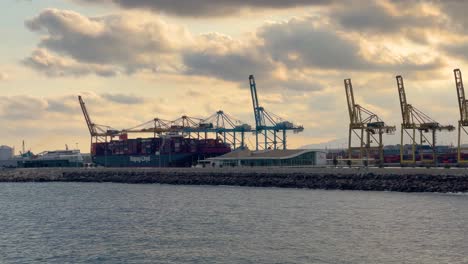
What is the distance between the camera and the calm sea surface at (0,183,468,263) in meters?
48.2

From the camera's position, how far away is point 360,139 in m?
156

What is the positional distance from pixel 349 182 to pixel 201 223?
4510 centimetres

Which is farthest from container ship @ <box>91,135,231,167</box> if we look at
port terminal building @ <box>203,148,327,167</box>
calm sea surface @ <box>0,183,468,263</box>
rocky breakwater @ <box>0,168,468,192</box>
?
calm sea surface @ <box>0,183,468,263</box>

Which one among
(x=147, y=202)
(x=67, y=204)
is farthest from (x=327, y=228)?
(x=67, y=204)

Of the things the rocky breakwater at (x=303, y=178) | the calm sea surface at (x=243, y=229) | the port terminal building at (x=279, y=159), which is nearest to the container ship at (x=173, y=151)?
the port terminal building at (x=279, y=159)

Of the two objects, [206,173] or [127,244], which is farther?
[206,173]

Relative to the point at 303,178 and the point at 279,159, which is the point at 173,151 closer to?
the point at 279,159

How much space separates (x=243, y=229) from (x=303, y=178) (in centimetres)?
5564

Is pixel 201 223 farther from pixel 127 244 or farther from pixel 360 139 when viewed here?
pixel 360 139

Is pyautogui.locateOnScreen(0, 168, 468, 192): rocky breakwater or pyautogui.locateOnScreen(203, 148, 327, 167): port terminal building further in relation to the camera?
pyautogui.locateOnScreen(203, 148, 327, 167): port terminal building

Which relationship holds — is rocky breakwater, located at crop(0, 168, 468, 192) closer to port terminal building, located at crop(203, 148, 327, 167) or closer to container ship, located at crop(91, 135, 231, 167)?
port terminal building, located at crop(203, 148, 327, 167)

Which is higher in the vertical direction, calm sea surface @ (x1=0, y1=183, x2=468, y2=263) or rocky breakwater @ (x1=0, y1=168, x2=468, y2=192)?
rocky breakwater @ (x1=0, y1=168, x2=468, y2=192)

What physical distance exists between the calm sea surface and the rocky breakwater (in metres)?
7.70

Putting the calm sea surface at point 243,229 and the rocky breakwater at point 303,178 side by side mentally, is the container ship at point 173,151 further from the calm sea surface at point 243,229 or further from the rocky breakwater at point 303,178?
the calm sea surface at point 243,229
